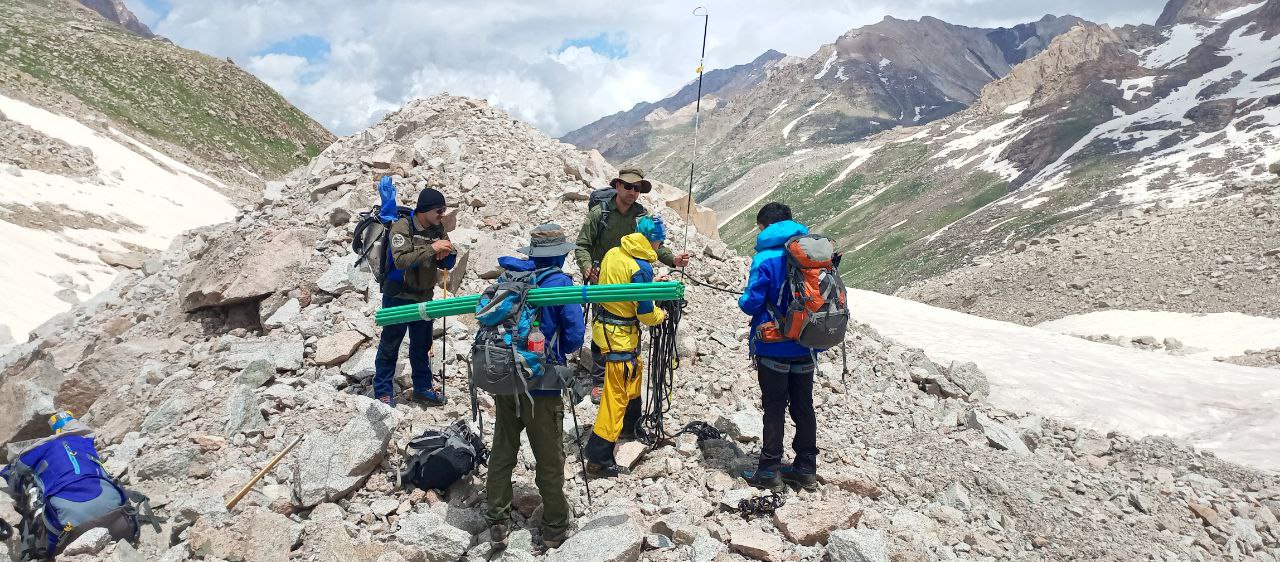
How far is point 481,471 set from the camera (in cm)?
727

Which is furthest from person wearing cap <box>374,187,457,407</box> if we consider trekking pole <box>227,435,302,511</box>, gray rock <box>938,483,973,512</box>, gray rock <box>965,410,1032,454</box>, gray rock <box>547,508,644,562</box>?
gray rock <box>965,410,1032,454</box>

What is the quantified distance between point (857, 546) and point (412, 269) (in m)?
5.14

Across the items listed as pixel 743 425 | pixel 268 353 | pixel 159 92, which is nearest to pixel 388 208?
pixel 268 353

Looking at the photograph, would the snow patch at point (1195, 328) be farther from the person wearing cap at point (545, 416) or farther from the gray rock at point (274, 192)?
the gray rock at point (274, 192)

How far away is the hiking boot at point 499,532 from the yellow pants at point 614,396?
3.98 feet

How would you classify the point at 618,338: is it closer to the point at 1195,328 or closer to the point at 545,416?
the point at 545,416

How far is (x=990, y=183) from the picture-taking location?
114 meters

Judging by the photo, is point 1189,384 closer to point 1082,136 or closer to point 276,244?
point 276,244

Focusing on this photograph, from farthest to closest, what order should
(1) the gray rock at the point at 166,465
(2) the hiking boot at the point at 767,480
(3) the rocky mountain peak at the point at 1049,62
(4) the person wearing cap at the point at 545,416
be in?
(3) the rocky mountain peak at the point at 1049,62, (1) the gray rock at the point at 166,465, (2) the hiking boot at the point at 767,480, (4) the person wearing cap at the point at 545,416

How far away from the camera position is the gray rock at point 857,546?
5.80 meters

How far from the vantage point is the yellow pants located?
7062 millimetres

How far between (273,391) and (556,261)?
13.3ft

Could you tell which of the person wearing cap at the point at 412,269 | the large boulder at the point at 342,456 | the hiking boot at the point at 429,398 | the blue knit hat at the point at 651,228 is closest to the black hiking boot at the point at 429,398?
the hiking boot at the point at 429,398

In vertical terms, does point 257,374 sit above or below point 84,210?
below
